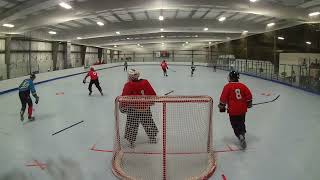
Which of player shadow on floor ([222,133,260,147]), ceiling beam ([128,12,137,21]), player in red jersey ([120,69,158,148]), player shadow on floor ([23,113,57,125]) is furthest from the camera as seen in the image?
ceiling beam ([128,12,137,21])

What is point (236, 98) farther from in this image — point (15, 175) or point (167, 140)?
point (15, 175)

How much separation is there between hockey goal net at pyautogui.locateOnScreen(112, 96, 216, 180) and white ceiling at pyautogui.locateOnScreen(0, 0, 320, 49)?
10780 millimetres

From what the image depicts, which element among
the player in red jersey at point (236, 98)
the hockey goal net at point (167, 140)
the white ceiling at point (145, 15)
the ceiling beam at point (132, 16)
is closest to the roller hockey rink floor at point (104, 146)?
the hockey goal net at point (167, 140)

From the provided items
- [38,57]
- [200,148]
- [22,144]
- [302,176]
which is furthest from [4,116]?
[38,57]

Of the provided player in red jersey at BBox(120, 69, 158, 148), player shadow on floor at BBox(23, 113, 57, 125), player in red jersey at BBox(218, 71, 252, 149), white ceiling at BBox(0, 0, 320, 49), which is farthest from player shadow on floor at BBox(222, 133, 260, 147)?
white ceiling at BBox(0, 0, 320, 49)

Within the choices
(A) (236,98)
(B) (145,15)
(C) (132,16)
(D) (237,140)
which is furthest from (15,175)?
(C) (132,16)

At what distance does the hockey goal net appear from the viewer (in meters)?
4.89

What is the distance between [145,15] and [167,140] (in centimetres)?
1807

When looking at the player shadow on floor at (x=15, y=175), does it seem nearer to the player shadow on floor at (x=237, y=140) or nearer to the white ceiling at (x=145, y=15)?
the player shadow on floor at (x=237, y=140)

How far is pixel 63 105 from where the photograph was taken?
37.8ft

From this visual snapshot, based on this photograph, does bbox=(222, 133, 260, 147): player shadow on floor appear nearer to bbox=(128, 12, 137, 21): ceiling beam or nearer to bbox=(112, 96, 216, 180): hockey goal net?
bbox=(112, 96, 216, 180): hockey goal net

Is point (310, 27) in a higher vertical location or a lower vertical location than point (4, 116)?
higher

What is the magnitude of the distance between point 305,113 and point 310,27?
18010 millimetres

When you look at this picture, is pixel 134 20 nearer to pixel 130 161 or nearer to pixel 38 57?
pixel 38 57
